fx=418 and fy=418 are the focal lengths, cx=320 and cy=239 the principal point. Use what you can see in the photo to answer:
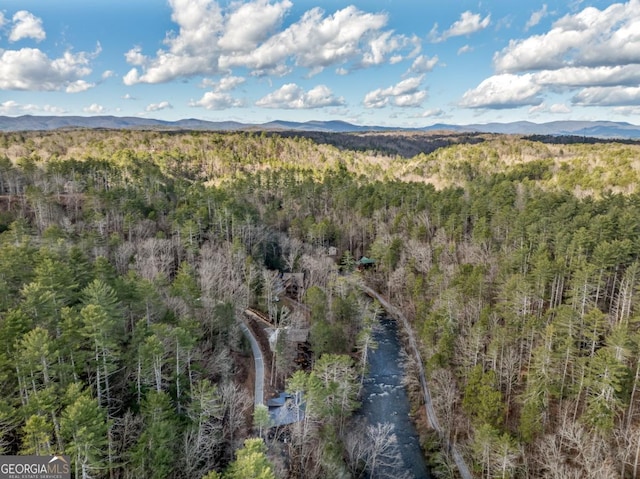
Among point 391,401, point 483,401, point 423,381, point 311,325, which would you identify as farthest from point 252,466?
point 311,325

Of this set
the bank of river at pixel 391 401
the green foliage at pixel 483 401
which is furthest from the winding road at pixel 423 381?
the green foliage at pixel 483 401

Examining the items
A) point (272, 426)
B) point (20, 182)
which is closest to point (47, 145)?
point (20, 182)

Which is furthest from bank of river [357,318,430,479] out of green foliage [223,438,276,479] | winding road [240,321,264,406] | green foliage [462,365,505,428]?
green foliage [223,438,276,479]

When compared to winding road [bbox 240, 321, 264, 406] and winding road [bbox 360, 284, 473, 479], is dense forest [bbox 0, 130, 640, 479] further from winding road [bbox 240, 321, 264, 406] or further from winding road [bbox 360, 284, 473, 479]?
winding road [bbox 240, 321, 264, 406]

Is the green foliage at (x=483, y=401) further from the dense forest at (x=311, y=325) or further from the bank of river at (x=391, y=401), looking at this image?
the bank of river at (x=391, y=401)

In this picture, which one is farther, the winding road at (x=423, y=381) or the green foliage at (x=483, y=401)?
the winding road at (x=423, y=381)
